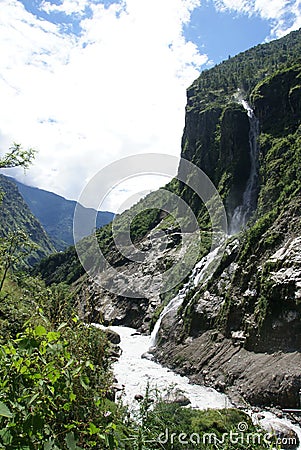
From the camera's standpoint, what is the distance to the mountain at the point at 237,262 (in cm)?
1564

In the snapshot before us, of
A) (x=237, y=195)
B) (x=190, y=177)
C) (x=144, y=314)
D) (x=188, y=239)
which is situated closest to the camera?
(x=144, y=314)

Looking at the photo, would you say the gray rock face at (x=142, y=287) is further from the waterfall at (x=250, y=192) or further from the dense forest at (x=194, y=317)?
the waterfall at (x=250, y=192)

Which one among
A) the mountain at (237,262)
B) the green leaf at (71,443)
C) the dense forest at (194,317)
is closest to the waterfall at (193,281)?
the mountain at (237,262)

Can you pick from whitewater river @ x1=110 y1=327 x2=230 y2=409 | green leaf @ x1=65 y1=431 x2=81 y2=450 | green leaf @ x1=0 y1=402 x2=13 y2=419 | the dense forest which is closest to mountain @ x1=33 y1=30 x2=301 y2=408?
the dense forest

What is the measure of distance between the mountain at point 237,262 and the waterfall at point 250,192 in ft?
0.52

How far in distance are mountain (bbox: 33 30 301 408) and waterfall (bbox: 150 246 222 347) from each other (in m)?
0.18

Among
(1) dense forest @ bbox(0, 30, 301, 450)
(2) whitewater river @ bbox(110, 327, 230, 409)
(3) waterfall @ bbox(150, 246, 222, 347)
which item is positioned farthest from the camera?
(3) waterfall @ bbox(150, 246, 222, 347)

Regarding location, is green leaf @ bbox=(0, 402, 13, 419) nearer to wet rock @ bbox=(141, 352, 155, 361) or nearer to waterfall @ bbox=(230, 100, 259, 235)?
wet rock @ bbox=(141, 352, 155, 361)

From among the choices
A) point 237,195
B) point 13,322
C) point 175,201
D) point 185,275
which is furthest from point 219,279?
point 175,201

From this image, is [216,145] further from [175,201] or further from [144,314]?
[144,314]

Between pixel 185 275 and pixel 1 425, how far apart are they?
3187cm

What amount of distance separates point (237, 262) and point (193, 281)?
7.01 metres

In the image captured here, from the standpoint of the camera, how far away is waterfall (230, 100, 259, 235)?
3634cm

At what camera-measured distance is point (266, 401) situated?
1361 centimetres
